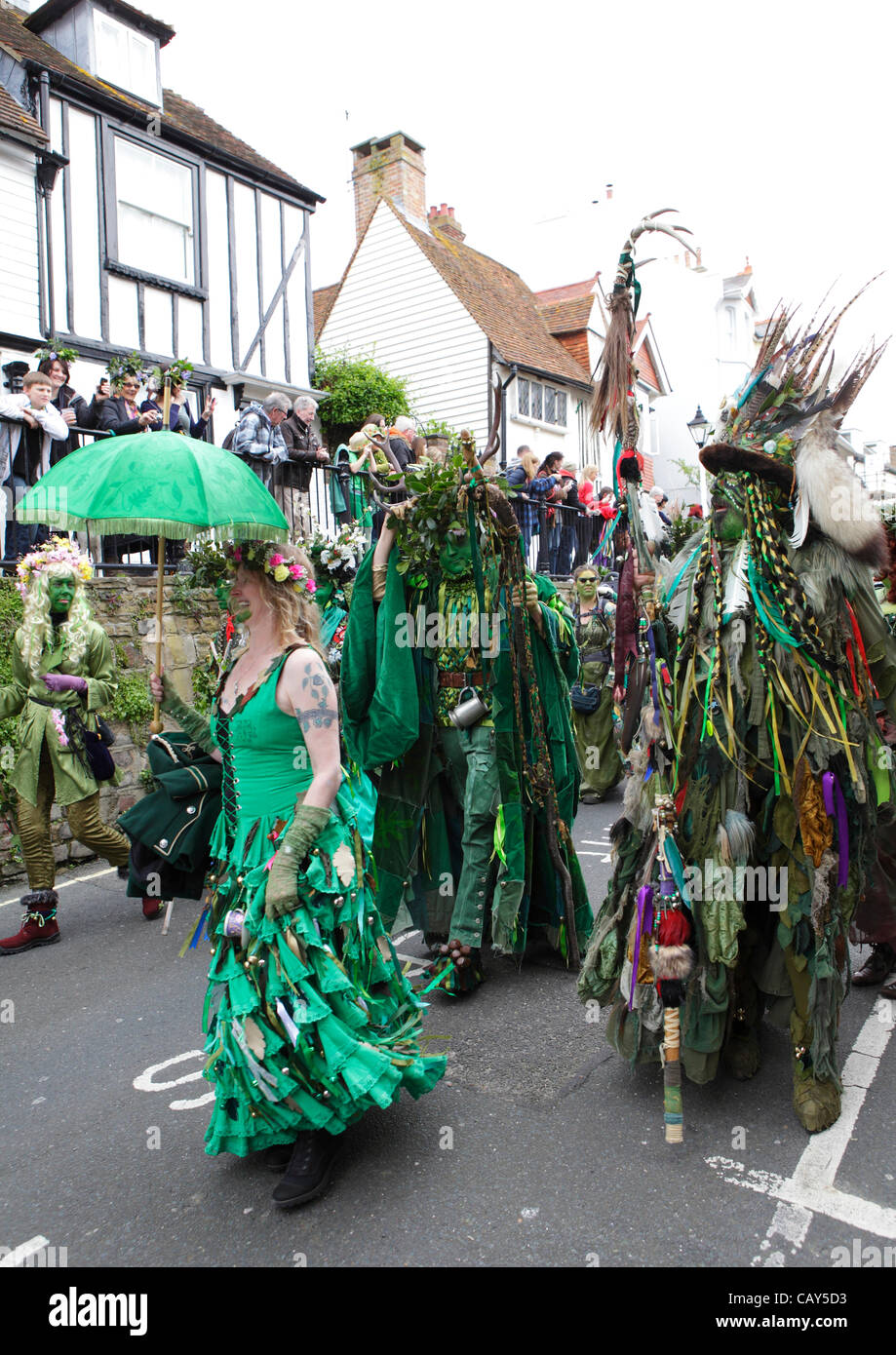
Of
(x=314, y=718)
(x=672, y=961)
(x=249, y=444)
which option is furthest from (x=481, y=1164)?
(x=249, y=444)

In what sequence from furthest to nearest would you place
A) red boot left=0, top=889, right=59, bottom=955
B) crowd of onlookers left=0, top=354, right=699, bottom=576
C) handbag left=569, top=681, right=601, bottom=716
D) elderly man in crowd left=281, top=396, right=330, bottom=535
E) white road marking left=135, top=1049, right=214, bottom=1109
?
elderly man in crowd left=281, top=396, right=330, bottom=535
handbag left=569, top=681, right=601, bottom=716
crowd of onlookers left=0, top=354, right=699, bottom=576
red boot left=0, top=889, right=59, bottom=955
white road marking left=135, top=1049, right=214, bottom=1109

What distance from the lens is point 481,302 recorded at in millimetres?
20859

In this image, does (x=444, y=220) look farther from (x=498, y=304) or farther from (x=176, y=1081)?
(x=176, y=1081)

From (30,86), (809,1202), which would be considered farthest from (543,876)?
(30,86)

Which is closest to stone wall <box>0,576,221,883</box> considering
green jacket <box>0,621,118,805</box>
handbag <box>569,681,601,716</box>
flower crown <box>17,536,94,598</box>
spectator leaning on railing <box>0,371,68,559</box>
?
spectator leaning on railing <box>0,371,68,559</box>

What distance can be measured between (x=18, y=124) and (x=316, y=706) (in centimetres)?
1113

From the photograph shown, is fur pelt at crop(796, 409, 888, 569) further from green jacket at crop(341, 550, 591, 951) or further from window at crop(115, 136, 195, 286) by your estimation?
window at crop(115, 136, 195, 286)

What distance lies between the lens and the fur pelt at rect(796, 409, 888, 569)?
2.85 metres

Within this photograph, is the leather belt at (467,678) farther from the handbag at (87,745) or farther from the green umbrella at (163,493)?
the handbag at (87,745)

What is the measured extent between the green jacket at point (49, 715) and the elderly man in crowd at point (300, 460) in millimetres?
4314

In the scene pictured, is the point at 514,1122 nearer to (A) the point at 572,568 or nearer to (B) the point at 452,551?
(B) the point at 452,551

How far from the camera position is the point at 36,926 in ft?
17.1

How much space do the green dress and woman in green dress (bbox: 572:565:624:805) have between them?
5.81 m

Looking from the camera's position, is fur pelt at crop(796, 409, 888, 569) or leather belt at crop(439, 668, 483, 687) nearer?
fur pelt at crop(796, 409, 888, 569)
